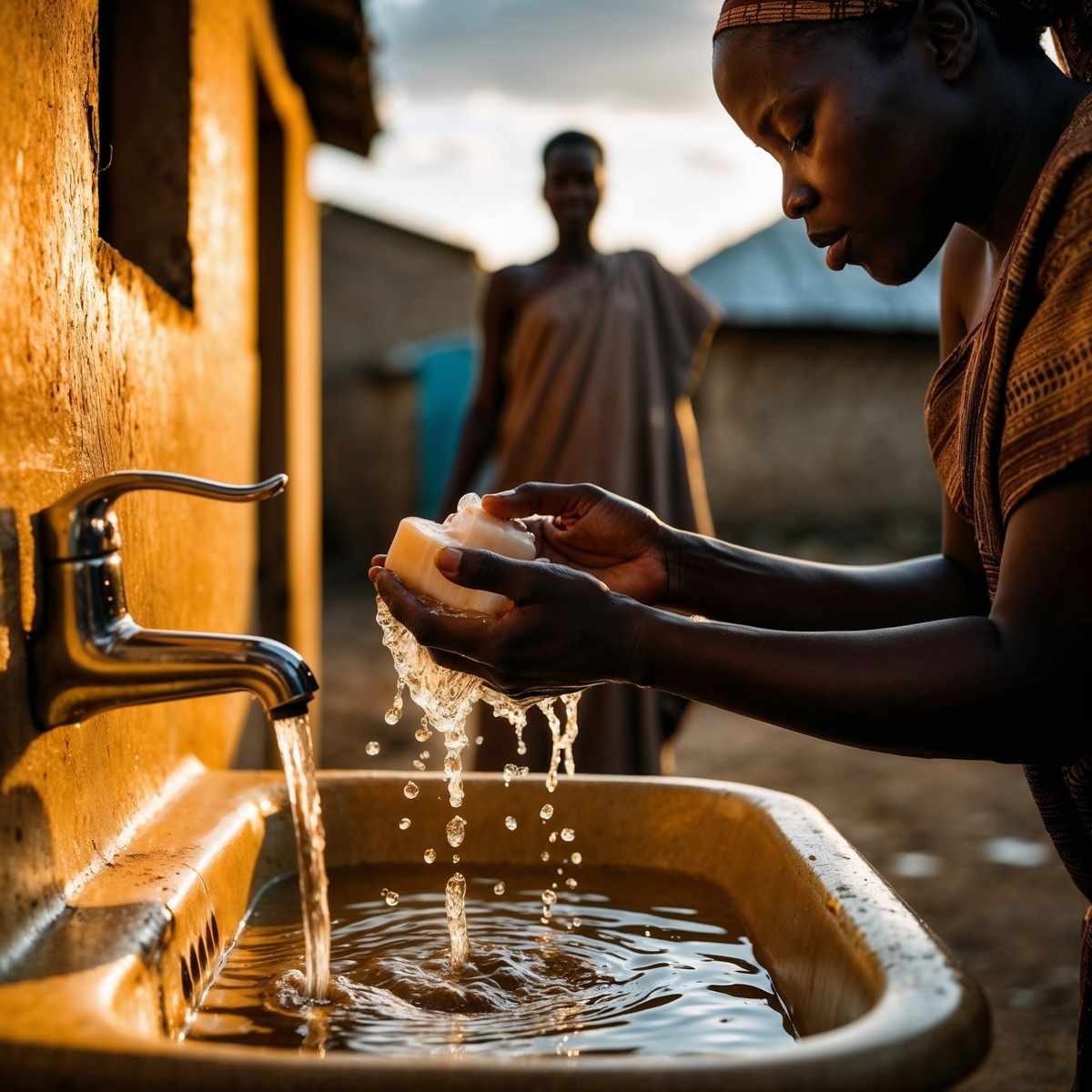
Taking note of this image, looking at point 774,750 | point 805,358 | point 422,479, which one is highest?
point 805,358

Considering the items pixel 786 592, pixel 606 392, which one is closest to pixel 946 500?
pixel 786 592

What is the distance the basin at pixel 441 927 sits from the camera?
87cm

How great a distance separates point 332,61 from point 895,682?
178 inches

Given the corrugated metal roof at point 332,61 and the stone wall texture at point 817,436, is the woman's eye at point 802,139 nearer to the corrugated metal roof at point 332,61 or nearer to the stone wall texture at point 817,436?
the corrugated metal roof at point 332,61

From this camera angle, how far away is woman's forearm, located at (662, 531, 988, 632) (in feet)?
5.85

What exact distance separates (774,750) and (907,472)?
7705 millimetres

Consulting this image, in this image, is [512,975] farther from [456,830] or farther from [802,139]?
[802,139]

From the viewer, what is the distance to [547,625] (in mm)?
1238

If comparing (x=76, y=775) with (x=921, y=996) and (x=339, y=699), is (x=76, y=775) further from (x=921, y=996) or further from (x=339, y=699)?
(x=339, y=699)

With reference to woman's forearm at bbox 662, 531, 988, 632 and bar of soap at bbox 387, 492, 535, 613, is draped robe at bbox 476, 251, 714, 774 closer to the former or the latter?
woman's forearm at bbox 662, 531, 988, 632

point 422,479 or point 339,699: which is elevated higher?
point 422,479

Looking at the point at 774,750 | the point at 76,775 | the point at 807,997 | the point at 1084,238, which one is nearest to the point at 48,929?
the point at 76,775

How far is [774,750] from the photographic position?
704 centimetres

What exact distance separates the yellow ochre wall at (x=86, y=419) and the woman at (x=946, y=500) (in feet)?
1.22
